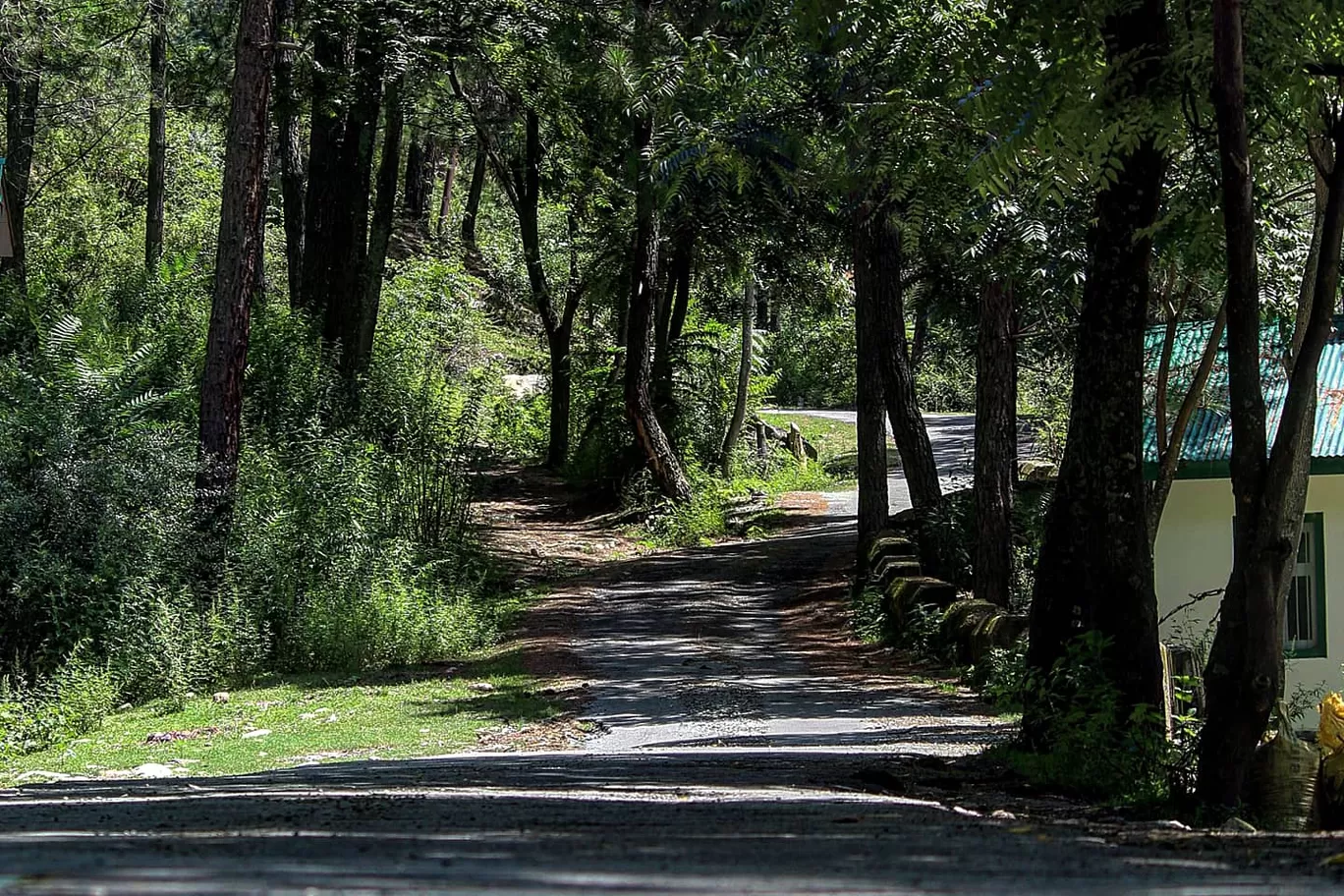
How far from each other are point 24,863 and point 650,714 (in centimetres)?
946

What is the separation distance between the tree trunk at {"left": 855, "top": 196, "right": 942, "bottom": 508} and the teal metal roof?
3.46 meters

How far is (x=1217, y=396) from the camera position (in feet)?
55.7

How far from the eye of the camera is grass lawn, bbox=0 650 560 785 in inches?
435

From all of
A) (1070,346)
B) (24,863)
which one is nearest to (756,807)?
(24,863)

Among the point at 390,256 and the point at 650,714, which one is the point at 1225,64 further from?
the point at 390,256

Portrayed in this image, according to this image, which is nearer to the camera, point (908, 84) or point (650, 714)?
point (908, 84)

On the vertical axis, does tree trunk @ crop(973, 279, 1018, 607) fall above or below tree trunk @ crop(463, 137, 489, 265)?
below

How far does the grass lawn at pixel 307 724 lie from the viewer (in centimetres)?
1105

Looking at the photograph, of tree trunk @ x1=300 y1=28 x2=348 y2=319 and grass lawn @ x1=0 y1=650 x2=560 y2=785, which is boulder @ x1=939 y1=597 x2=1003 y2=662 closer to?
grass lawn @ x1=0 y1=650 x2=560 y2=785

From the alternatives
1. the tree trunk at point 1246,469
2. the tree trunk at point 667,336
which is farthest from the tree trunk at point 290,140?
the tree trunk at point 1246,469

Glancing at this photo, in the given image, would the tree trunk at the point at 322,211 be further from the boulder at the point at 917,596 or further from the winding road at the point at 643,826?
the winding road at the point at 643,826

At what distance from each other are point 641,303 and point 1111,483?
63.9 ft

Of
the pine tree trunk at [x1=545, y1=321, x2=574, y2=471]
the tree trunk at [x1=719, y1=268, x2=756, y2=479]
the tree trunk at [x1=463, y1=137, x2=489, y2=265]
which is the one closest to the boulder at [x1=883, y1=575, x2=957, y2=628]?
the tree trunk at [x1=719, y1=268, x2=756, y2=479]

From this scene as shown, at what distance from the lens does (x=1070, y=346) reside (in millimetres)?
20094
